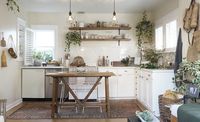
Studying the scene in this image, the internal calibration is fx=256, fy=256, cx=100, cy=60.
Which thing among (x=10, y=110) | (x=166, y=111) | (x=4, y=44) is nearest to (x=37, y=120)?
(x=10, y=110)

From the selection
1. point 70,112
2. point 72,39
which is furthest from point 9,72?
point 72,39

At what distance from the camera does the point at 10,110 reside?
5645 mm

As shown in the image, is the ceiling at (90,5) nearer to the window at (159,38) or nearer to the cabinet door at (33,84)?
the window at (159,38)

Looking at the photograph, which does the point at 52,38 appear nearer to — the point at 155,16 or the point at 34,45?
the point at 34,45

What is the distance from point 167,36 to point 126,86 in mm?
1803

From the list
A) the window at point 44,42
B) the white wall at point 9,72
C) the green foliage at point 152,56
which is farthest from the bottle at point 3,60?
the green foliage at point 152,56

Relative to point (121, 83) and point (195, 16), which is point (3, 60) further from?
point (195, 16)

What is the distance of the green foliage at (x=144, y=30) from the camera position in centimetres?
742

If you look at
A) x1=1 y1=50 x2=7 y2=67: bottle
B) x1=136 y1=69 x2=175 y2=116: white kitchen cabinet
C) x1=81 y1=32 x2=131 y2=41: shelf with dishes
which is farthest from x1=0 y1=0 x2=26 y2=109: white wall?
x1=136 y1=69 x2=175 y2=116: white kitchen cabinet

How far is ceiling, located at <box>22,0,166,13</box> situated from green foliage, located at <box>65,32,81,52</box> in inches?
27.3

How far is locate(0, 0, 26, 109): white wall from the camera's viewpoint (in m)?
5.36

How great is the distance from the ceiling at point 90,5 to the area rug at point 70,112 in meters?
2.53

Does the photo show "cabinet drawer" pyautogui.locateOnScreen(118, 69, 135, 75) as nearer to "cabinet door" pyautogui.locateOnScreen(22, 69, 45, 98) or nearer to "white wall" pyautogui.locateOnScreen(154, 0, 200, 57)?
"white wall" pyautogui.locateOnScreen(154, 0, 200, 57)

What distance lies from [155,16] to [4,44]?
164 inches
